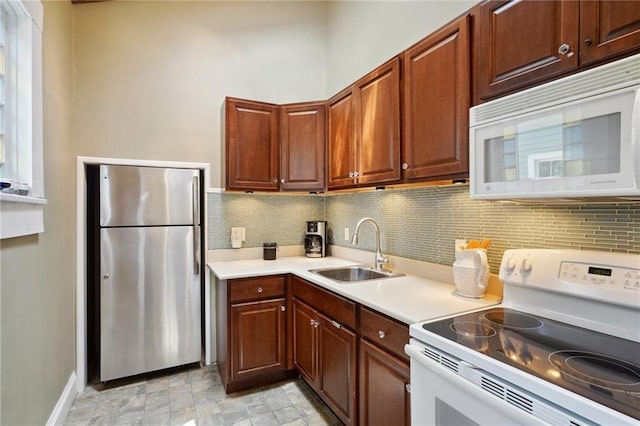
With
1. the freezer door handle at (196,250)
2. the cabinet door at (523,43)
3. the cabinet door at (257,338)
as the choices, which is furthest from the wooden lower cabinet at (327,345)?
the cabinet door at (523,43)

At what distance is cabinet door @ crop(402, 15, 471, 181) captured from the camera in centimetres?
147

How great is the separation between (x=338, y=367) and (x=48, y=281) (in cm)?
177

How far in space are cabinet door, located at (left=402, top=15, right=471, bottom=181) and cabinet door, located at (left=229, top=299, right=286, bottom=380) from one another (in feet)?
4.64

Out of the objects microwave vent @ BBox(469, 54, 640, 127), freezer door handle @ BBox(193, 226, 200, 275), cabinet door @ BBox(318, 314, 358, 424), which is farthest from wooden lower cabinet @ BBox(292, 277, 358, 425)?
microwave vent @ BBox(469, 54, 640, 127)

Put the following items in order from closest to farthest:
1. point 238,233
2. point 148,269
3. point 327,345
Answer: point 327,345 < point 148,269 < point 238,233

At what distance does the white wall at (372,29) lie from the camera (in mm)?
2045

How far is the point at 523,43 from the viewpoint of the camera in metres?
1.23

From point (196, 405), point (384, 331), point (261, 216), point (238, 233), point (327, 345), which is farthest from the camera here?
point (261, 216)

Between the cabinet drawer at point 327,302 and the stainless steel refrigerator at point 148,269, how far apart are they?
3.26ft

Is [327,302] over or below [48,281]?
below

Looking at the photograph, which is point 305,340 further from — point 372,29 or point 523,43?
point 372,29

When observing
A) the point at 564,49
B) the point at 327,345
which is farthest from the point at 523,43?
the point at 327,345

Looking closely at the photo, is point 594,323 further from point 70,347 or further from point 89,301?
point 89,301

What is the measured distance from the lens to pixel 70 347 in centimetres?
231
